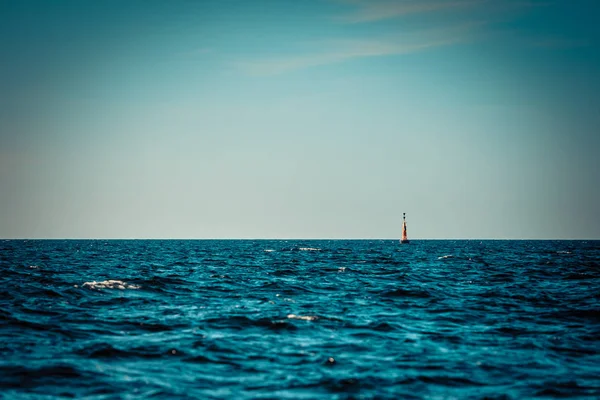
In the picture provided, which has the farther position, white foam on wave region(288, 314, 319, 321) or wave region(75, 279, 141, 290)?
wave region(75, 279, 141, 290)

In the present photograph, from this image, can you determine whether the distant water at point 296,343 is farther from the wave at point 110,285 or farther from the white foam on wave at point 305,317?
the wave at point 110,285

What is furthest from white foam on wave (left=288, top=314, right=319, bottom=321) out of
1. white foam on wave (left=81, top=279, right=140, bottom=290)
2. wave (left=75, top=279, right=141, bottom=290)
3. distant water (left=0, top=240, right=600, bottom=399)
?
white foam on wave (left=81, top=279, right=140, bottom=290)

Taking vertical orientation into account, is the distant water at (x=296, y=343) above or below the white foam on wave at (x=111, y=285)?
below

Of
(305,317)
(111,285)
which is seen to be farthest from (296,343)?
(111,285)

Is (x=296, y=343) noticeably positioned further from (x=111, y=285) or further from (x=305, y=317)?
(x=111, y=285)

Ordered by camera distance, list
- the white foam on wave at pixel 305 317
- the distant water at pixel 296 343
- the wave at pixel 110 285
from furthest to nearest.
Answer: the wave at pixel 110 285
the white foam on wave at pixel 305 317
the distant water at pixel 296 343

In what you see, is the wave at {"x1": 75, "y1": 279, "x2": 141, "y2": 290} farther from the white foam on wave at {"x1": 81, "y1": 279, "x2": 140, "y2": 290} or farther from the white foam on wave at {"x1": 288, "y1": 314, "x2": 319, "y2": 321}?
the white foam on wave at {"x1": 288, "y1": 314, "x2": 319, "y2": 321}

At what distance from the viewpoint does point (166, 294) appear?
976 inches

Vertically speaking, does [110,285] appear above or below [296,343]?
→ above

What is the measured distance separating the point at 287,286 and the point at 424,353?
15908 millimetres

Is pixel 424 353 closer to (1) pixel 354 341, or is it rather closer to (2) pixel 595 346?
(1) pixel 354 341

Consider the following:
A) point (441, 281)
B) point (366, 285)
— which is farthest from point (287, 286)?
point (441, 281)

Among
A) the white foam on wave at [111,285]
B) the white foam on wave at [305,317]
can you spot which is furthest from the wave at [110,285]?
the white foam on wave at [305,317]

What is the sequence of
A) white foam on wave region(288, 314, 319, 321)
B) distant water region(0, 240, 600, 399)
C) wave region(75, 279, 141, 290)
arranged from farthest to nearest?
1. wave region(75, 279, 141, 290)
2. white foam on wave region(288, 314, 319, 321)
3. distant water region(0, 240, 600, 399)
